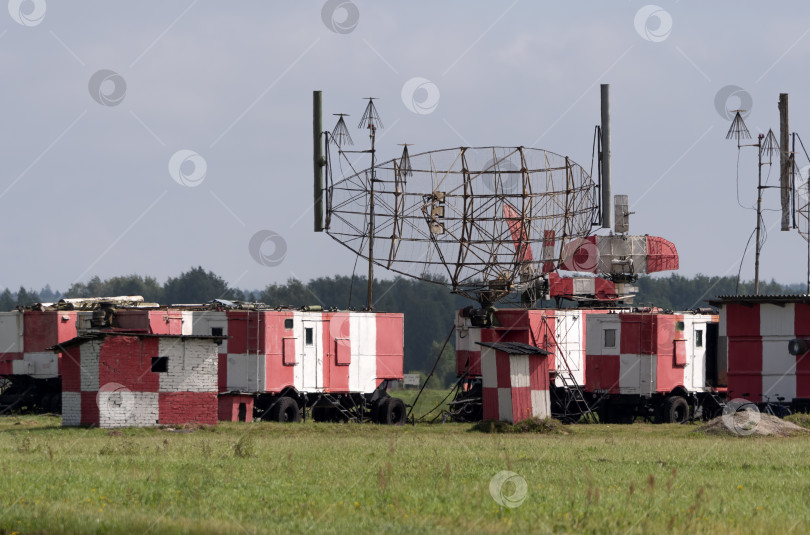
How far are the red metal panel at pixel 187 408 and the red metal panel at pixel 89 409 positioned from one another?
149 centimetres

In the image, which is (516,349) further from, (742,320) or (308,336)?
(308,336)

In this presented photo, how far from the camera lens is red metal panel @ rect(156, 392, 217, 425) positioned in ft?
95.5

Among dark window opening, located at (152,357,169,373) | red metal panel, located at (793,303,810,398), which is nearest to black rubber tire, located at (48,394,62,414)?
dark window opening, located at (152,357,169,373)

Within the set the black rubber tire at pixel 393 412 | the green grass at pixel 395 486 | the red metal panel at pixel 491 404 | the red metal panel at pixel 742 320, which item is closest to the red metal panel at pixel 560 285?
the black rubber tire at pixel 393 412

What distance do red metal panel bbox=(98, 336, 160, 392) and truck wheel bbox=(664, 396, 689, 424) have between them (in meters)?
16.4

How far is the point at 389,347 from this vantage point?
38.2m

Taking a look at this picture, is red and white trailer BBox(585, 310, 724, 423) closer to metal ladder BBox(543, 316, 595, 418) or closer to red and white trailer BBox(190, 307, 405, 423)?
metal ladder BBox(543, 316, 595, 418)

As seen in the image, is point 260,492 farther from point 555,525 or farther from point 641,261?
point 641,261

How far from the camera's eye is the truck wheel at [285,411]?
3378 centimetres

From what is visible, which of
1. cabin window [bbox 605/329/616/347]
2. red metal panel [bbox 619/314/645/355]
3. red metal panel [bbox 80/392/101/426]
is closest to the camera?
red metal panel [bbox 80/392/101/426]

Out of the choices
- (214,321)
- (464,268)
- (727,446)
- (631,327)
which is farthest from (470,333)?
(727,446)

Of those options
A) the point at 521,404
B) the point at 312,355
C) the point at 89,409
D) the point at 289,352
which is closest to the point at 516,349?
the point at 521,404

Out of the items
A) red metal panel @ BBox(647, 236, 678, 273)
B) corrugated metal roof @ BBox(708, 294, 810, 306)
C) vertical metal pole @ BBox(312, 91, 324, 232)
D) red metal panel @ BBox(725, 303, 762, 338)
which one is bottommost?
red metal panel @ BBox(725, 303, 762, 338)

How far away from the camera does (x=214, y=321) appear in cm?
3478
